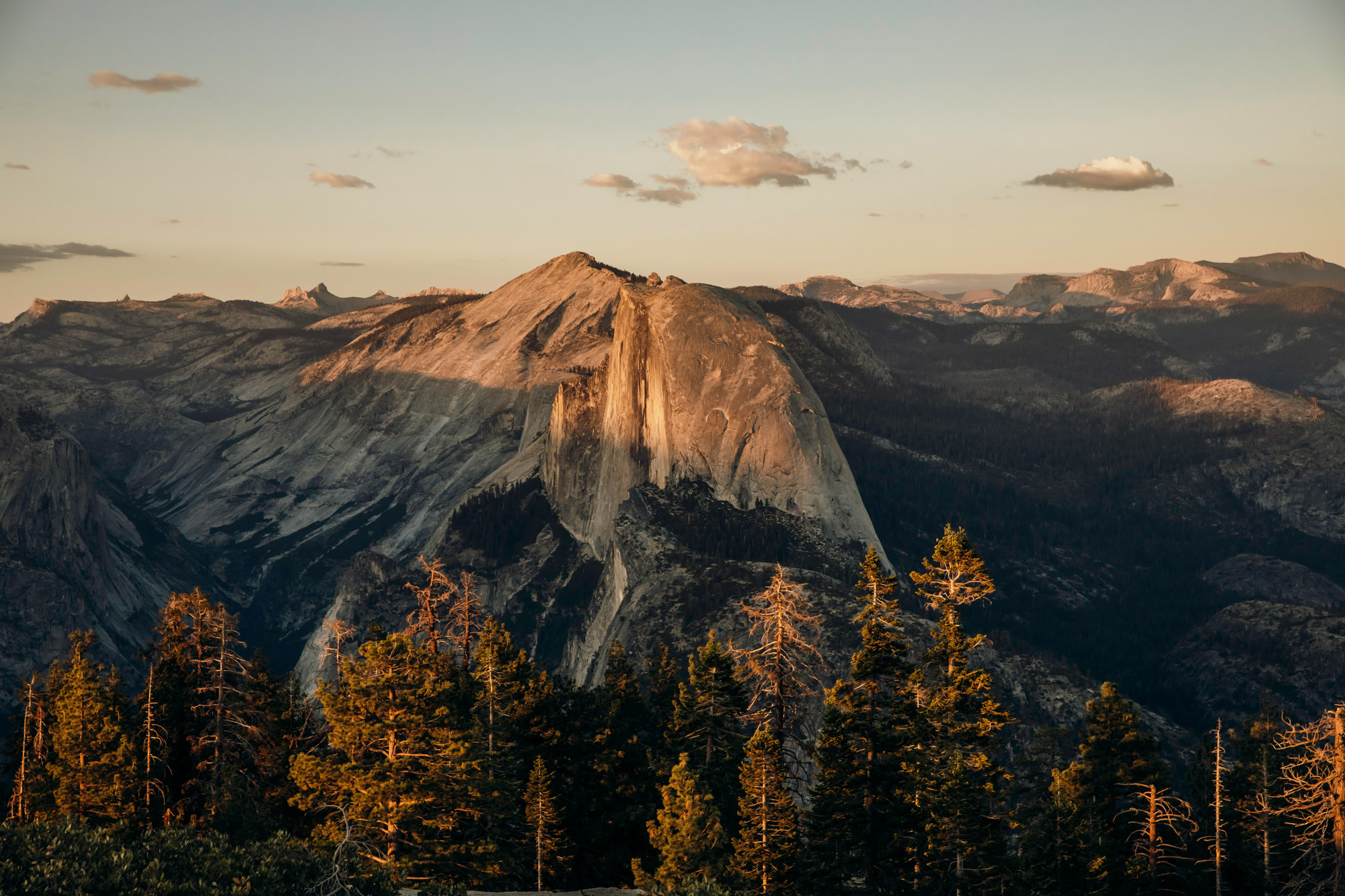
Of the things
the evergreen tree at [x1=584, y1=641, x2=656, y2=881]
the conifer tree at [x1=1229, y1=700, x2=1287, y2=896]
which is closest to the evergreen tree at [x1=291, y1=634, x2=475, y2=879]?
the evergreen tree at [x1=584, y1=641, x2=656, y2=881]

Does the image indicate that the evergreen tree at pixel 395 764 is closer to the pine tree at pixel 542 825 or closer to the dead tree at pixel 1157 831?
the pine tree at pixel 542 825

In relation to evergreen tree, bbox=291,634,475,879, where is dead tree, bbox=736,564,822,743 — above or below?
above

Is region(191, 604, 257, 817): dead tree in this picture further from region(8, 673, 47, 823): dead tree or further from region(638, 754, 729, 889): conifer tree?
region(638, 754, 729, 889): conifer tree

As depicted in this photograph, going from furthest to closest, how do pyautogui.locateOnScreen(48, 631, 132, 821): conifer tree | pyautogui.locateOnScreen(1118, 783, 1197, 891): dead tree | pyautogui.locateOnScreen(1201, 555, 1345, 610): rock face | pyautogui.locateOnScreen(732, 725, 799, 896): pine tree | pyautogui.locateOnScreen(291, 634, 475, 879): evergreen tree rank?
pyautogui.locateOnScreen(1201, 555, 1345, 610): rock face < pyautogui.locateOnScreen(1118, 783, 1197, 891): dead tree < pyautogui.locateOnScreen(48, 631, 132, 821): conifer tree < pyautogui.locateOnScreen(291, 634, 475, 879): evergreen tree < pyautogui.locateOnScreen(732, 725, 799, 896): pine tree

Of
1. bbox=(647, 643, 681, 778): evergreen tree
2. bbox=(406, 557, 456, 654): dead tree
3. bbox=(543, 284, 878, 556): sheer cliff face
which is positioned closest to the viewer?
bbox=(647, 643, 681, 778): evergreen tree

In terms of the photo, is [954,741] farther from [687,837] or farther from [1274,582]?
[1274,582]

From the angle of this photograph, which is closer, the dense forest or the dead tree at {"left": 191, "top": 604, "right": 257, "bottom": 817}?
the dense forest

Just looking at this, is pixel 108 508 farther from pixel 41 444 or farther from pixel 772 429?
pixel 772 429

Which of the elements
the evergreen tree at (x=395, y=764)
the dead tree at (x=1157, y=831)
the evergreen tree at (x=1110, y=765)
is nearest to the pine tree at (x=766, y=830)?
the evergreen tree at (x=395, y=764)

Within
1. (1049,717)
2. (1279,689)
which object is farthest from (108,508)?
(1279,689)
